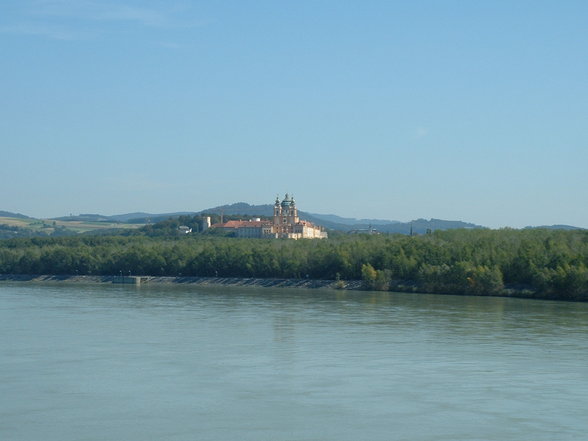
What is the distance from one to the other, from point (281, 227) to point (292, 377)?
3893 inches

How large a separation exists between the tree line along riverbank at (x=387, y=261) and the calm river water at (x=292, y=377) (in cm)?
1493

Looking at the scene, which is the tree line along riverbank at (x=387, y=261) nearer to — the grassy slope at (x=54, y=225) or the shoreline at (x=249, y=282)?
the shoreline at (x=249, y=282)

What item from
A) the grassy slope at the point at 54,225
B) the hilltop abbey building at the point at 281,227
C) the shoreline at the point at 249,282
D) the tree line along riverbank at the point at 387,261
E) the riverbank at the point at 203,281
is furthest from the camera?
the grassy slope at the point at 54,225

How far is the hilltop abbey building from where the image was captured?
117 m

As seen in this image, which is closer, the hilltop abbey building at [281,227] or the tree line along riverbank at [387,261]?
the tree line along riverbank at [387,261]

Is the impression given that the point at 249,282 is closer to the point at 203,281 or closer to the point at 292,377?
the point at 203,281

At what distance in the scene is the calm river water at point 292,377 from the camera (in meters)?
16.2

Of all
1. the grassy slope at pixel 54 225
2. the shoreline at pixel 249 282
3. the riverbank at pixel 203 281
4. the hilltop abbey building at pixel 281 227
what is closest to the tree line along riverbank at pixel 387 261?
the shoreline at pixel 249 282

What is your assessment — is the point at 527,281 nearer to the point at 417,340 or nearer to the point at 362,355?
the point at 417,340

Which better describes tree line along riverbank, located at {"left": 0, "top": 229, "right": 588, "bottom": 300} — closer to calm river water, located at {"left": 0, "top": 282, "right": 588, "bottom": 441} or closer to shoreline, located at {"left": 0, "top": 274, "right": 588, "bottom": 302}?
shoreline, located at {"left": 0, "top": 274, "right": 588, "bottom": 302}

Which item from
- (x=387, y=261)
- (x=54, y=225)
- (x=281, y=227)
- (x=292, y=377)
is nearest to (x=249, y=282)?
(x=387, y=261)

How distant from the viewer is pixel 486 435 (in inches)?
623

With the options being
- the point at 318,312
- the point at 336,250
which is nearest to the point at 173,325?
the point at 318,312

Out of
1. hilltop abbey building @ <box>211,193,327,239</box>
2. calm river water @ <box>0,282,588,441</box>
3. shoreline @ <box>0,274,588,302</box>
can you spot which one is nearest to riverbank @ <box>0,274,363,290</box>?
shoreline @ <box>0,274,588,302</box>
